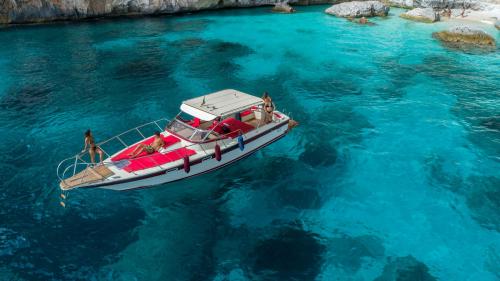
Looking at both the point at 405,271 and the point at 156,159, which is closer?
the point at 405,271

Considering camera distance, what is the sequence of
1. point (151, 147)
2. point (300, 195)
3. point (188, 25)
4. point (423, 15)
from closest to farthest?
point (151, 147) < point (300, 195) < point (188, 25) < point (423, 15)

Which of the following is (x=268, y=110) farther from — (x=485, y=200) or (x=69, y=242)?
(x=69, y=242)

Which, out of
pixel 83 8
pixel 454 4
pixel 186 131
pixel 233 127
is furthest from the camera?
pixel 454 4

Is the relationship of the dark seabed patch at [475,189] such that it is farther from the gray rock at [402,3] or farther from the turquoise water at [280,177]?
the gray rock at [402,3]

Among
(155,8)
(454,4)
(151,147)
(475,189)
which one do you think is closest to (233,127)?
(151,147)

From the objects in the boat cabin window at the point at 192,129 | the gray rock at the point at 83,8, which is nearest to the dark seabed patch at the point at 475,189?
the boat cabin window at the point at 192,129

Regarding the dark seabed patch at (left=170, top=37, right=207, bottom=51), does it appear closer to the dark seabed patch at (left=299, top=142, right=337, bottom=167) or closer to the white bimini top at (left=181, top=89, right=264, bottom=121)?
the white bimini top at (left=181, top=89, right=264, bottom=121)

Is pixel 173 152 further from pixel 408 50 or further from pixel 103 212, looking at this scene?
pixel 408 50

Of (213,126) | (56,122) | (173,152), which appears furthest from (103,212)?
(56,122)
